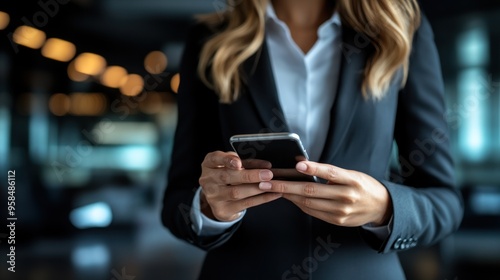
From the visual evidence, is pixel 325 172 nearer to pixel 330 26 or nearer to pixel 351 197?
pixel 351 197

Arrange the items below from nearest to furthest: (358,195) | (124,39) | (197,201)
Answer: (358,195) < (197,201) < (124,39)

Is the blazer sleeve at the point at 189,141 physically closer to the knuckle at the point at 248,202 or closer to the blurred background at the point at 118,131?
the knuckle at the point at 248,202

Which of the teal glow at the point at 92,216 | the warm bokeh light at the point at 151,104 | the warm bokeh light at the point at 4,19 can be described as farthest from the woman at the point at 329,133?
the warm bokeh light at the point at 151,104

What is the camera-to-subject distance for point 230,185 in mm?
581

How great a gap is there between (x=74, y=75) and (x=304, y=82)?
6.44 metres

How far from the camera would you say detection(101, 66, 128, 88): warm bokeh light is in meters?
6.90

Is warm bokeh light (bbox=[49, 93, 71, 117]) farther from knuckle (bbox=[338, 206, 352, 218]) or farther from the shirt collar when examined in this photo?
knuckle (bbox=[338, 206, 352, 218])

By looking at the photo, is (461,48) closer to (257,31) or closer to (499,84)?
(499,84)

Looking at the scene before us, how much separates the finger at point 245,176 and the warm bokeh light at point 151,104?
6806mm

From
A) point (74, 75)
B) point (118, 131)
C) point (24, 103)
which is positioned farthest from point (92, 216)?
point (74, 75)

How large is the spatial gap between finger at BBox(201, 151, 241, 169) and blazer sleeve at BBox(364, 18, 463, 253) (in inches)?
9.7

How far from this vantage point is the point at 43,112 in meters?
6.47

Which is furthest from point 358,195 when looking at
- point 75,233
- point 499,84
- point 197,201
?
point 75,233

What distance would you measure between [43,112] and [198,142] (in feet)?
20.2
